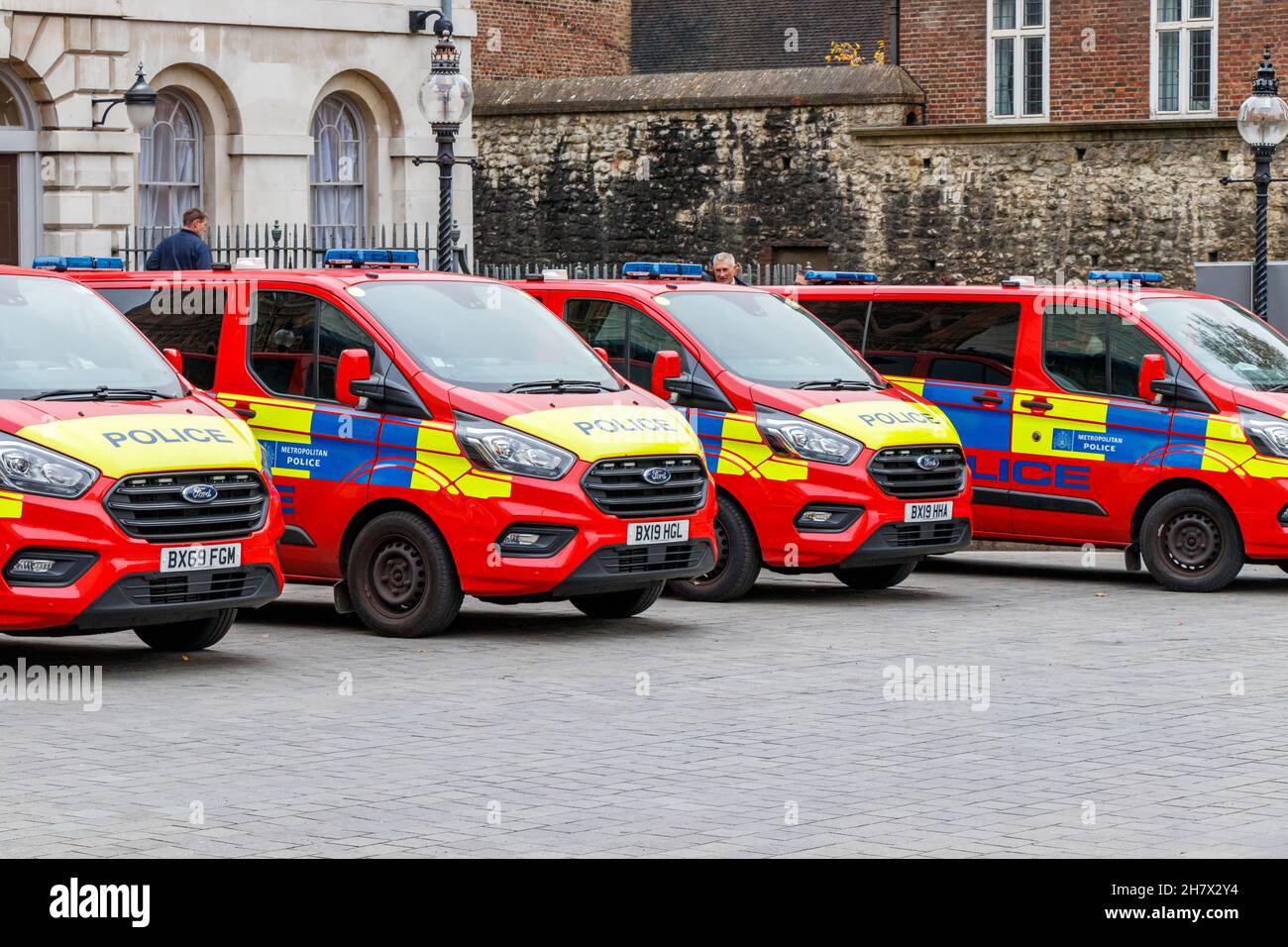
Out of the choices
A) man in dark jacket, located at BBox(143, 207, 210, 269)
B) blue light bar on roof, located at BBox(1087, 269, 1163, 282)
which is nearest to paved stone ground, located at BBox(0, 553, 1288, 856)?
blue light bar on roof, located at BBox(1087, 269, 1163, 282)

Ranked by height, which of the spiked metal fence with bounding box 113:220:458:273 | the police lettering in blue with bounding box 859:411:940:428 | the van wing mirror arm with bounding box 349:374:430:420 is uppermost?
the spiked metal fence with bounding box 113:220:458:273

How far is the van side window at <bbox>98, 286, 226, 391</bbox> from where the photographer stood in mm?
13430

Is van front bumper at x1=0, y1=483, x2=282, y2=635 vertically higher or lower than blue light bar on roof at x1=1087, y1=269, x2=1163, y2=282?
lower

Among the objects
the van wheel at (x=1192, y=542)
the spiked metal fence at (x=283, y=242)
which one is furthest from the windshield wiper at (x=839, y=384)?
the spiked metal fence at (x=283, y=242)

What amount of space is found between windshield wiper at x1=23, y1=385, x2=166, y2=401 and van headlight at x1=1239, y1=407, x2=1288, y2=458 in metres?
7.09

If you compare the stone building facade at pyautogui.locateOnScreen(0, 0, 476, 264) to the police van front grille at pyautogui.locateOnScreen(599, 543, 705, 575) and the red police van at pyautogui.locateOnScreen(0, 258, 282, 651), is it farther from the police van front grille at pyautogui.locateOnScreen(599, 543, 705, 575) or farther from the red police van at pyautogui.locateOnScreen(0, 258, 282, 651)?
the police van front grille at pyautogui.locateOnScreen(599, 543, 705, 575)

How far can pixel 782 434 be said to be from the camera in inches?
560

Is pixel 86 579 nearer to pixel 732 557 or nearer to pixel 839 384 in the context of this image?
pixel 732 557

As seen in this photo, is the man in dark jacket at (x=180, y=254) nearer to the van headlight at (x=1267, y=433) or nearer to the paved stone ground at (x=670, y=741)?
the paved stone ground at (x=670, y=741)

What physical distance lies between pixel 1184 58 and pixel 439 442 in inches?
873

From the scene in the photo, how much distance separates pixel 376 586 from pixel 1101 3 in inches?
891

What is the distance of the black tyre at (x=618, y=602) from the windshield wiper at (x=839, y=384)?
1.81 metres

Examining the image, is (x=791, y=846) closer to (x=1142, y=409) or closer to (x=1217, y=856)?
(x=1217, y=856)

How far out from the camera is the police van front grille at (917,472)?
14.3m
